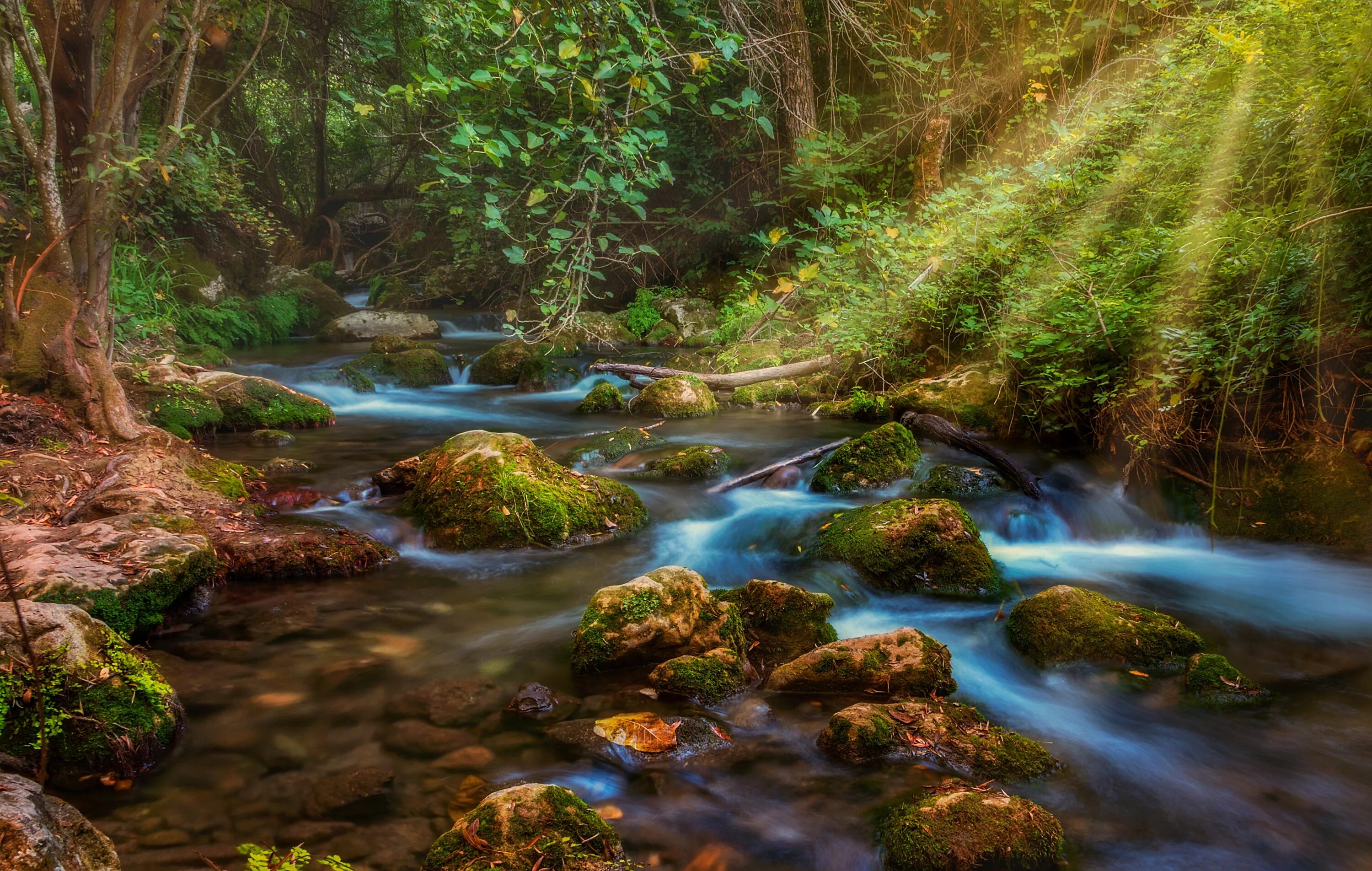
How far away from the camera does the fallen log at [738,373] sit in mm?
9492

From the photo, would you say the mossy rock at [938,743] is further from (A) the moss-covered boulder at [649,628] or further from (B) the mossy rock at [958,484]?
(B) the mossy rock at [958,484]

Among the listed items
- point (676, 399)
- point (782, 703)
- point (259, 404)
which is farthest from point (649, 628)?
point (259, 404)

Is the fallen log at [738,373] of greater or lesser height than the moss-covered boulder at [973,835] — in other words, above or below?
above

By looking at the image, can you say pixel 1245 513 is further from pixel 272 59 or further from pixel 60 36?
pixel 272 59

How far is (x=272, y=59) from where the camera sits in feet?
53.1

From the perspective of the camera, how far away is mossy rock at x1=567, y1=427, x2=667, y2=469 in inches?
288

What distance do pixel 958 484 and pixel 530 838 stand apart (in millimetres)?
5072

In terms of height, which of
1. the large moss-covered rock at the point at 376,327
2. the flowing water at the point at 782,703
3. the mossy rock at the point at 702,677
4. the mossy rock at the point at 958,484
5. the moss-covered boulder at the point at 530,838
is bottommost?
the flowing water at the point at 782,703

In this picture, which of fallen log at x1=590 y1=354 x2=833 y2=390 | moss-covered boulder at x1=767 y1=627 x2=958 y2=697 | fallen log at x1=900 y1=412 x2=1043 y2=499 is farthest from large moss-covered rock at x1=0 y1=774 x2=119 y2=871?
fallen log at x1=590 y1=354 x2=833 y2=390

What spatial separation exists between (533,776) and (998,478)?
4.97m

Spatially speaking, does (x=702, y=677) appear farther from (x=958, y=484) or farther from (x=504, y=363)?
(x=504, y=363)

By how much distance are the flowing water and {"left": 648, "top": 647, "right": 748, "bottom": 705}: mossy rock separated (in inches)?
4.0

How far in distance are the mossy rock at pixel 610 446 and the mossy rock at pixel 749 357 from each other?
2.87m

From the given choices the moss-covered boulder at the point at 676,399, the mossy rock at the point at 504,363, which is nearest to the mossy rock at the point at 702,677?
the moss-covered boulder at the point at 676,399
